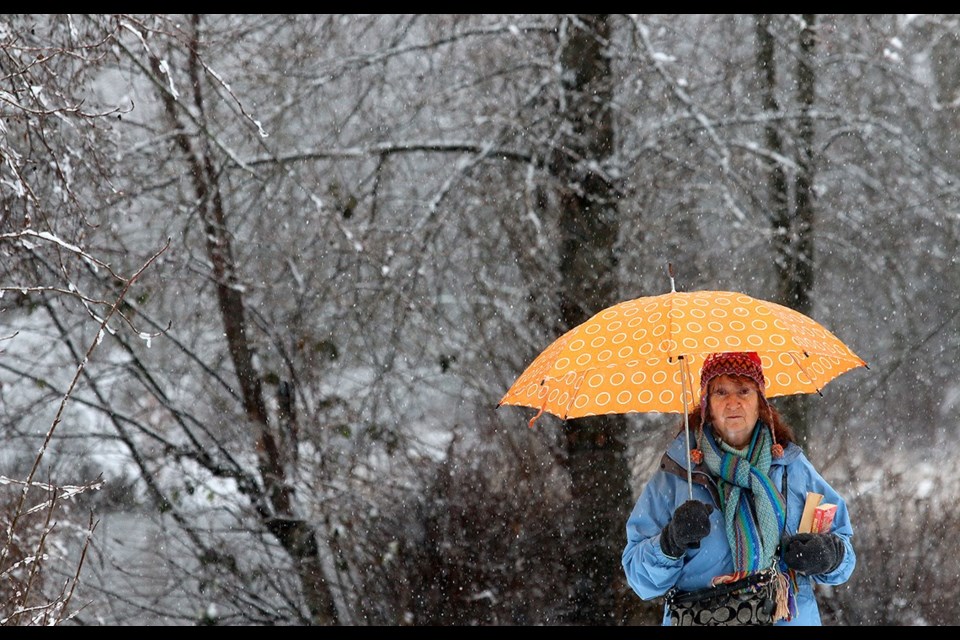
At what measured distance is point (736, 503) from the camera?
10.6 feet

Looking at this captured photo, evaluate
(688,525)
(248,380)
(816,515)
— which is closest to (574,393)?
(688,525)

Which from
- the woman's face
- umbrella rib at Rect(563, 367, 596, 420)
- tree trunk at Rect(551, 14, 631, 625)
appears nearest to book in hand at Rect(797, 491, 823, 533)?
the woman's face

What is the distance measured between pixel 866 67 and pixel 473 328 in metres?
3.79

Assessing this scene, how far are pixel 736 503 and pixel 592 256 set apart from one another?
4.78m

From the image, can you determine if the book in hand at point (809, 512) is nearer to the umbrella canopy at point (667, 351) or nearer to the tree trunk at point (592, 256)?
the umbrella canopy at point (667, 351)

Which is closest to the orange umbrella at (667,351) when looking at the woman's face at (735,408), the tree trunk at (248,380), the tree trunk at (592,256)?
the woman's face at (735,408)

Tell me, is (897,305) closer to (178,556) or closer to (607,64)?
(607,64)

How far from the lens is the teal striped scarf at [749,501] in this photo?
10.4ft

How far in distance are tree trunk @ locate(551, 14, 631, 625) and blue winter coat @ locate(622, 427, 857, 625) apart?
4312 millimetres

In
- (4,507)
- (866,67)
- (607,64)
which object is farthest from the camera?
(866,67)

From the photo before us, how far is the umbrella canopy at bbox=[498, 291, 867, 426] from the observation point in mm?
3088

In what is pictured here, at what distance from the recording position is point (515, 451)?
7.50m

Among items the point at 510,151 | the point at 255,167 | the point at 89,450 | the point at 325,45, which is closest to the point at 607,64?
the point at 510,151

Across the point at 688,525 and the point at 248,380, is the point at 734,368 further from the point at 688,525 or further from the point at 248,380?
the point at 248,380
